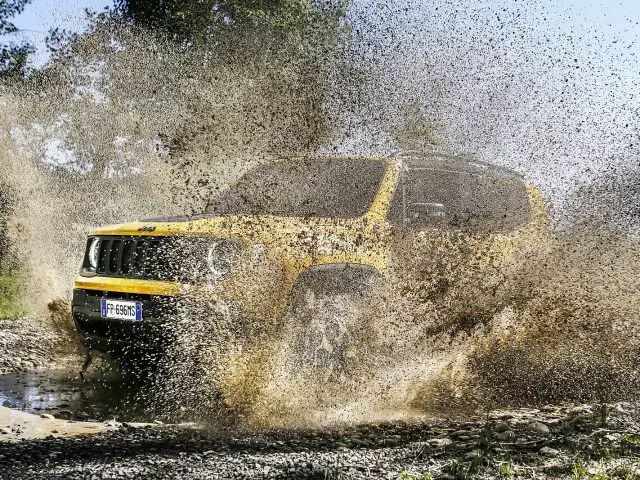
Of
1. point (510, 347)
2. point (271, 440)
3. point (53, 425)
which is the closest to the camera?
point (271, 440)

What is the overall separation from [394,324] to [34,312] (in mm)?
7071

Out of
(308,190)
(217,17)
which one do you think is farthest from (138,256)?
(217,17)

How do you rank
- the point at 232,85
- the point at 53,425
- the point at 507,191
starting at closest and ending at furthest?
1. the point at 53,425
2. the point at 507,191
3. the point at 232,85

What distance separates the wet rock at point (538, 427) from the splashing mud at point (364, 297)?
0.63 metres

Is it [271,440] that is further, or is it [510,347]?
[510,347]

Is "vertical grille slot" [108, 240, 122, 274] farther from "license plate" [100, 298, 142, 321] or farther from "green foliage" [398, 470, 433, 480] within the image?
"green foliage" [398, 470, 433, 480]

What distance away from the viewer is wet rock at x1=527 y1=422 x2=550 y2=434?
4602 millimetres

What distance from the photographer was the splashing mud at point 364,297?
4941 millimetres

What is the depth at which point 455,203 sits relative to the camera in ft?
19.6

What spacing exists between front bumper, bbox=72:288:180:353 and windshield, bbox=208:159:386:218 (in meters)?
0.89

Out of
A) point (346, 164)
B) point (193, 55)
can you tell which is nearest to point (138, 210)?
point (193, 55)

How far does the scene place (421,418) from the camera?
4945 millimetres

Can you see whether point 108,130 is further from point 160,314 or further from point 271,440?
Answer: point 271,440

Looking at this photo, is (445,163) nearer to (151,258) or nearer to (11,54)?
(151,258)
